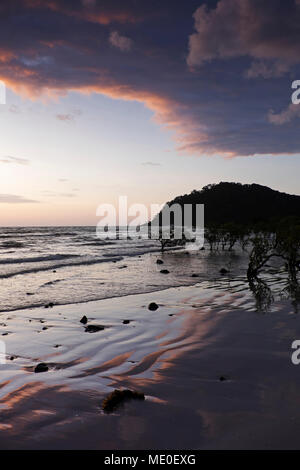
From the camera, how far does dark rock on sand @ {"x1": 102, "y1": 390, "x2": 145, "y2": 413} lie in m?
4.80

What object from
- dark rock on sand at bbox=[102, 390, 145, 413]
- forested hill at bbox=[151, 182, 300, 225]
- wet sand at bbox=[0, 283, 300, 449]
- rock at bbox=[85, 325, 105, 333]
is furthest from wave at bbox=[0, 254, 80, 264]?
forested hill at bbox=[151, 182, 300, 225]

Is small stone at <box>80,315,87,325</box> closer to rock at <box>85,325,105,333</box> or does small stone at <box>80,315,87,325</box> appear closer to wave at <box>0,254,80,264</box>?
rock at <box>85,325,105,333</box>

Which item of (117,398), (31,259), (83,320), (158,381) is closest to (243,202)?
(31,259)

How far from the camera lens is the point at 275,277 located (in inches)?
728

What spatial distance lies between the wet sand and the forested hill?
296 feet

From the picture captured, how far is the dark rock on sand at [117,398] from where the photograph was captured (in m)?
4.80

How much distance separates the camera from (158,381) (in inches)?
Answer: 231

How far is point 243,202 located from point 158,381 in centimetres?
11560

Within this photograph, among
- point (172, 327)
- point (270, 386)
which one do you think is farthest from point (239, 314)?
point (270, 386)

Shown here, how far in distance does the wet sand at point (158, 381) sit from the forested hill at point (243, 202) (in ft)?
296

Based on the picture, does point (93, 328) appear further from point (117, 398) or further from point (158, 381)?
point (117, 398)

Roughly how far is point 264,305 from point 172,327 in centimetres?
390

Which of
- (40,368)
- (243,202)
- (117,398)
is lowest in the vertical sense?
(40,368)

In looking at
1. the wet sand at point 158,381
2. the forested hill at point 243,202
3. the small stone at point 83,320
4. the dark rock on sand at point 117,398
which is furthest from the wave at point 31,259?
the forested hill at point 243,202
